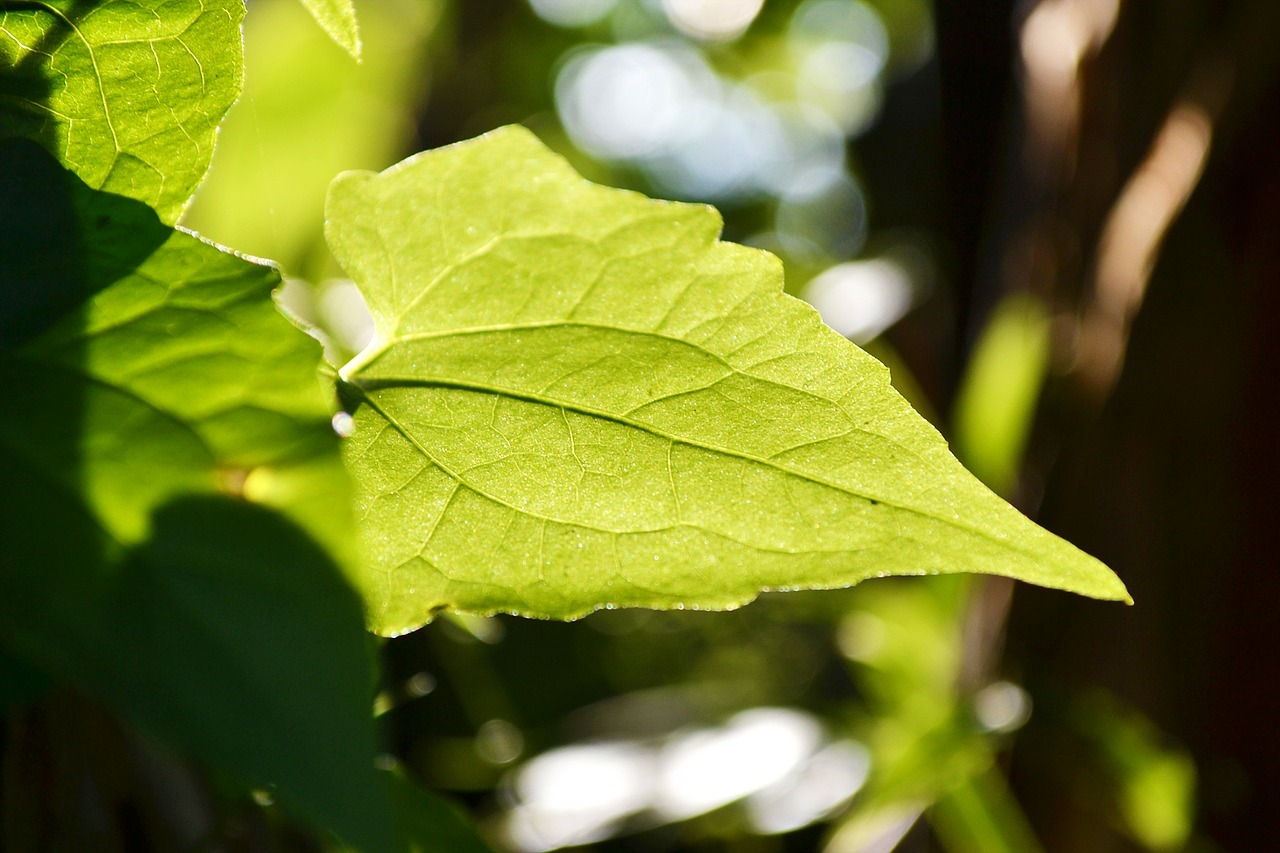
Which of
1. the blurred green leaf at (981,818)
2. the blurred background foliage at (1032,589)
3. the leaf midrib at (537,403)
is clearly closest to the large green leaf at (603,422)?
the leaf midrib at (537,403)

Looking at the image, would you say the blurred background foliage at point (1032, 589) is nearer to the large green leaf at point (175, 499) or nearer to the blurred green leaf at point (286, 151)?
the blurred green leaf at point (286, 151)

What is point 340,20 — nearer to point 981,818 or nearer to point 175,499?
point 175,499

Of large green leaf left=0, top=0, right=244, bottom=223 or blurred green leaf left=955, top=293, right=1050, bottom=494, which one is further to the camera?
blurred green leaf left=955, top=293, right=1050, bottom=494

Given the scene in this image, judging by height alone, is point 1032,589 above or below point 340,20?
below

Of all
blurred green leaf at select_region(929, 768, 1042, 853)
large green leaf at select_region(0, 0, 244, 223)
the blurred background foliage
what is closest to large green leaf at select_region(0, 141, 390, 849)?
large green leaf at select_region(0, 0, 244, 223)

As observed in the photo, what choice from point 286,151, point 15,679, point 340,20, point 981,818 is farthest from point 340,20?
point 981,818

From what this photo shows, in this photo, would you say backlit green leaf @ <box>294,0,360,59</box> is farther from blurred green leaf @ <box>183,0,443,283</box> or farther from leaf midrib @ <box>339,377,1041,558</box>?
blurred green leaf @ <box>183,0,443,283</box>
